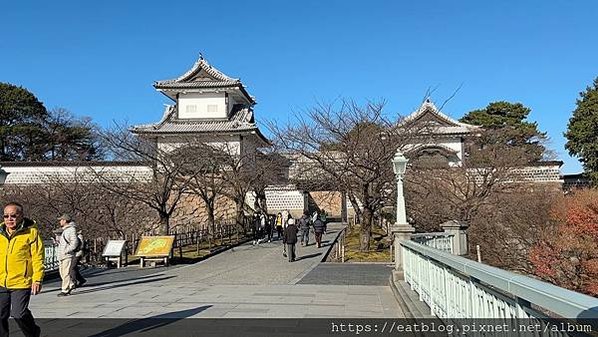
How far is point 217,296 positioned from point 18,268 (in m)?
5.42

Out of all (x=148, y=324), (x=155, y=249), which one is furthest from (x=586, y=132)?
(x=148, y=324)

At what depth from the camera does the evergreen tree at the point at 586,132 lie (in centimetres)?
3781

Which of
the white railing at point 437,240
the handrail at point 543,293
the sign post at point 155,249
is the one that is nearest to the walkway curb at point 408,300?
the white railing at point 437,240

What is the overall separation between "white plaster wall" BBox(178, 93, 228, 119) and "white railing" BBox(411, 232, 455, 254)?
111ft

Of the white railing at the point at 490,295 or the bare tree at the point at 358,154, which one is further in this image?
the bare tree at the point at 358,154

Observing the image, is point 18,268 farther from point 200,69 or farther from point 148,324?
point 200,69

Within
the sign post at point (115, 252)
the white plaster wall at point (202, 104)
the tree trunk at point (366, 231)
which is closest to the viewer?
the sign post at point (115, 252)

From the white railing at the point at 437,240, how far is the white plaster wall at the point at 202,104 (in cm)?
3386

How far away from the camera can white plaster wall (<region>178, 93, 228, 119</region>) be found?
44.8 meters

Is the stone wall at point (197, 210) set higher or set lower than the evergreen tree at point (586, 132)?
lower

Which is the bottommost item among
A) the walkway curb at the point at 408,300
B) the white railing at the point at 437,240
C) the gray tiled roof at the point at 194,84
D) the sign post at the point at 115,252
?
the walkway curb at the point at 408,300

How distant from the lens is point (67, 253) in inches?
432

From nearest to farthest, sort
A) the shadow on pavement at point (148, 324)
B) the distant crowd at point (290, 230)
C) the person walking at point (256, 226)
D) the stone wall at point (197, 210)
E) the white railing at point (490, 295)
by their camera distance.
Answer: the white railing at point (490, 295) < the shadow on pavement at point (148, 324) < the distant crowd at point (290, 230) < the person walking at point (256, 226) < the stone wall at point (197, 210)

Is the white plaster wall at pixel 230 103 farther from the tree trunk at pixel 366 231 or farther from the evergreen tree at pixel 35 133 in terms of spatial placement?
the tree trunk at pixel 366 231
